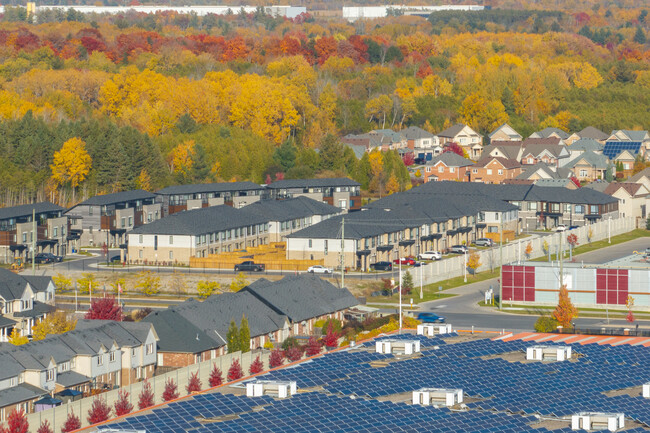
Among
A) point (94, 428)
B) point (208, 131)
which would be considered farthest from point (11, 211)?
point (94, 428)

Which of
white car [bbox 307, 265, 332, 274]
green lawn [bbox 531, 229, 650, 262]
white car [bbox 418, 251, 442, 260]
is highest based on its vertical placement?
white car [bbox 307, 265, 332, 274]

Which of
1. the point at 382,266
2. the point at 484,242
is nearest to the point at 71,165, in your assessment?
the point at 382,266

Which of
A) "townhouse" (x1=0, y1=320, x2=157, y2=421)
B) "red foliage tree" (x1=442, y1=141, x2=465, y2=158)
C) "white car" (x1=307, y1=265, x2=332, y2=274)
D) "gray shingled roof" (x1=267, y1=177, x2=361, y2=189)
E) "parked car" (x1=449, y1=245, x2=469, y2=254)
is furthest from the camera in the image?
"red foliage tree" (x1=442, y1=141, x2=465, y2=158)

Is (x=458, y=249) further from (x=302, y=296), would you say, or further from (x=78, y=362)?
(x=78, y=362)

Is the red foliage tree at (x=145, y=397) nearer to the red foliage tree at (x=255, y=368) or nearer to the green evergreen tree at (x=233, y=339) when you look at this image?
the red foliage tree at (x=255, y=368)

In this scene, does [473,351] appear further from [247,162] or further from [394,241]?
[247,162]

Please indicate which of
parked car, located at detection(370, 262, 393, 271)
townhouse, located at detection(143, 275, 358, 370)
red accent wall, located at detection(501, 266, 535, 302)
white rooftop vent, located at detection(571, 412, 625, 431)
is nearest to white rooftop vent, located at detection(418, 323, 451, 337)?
townhouse, located at detection(143, 275, 358, 370)

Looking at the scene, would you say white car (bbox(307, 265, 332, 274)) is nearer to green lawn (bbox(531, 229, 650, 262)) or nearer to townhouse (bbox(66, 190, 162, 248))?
green lawn (bbox(531, 229, 650, 262))
